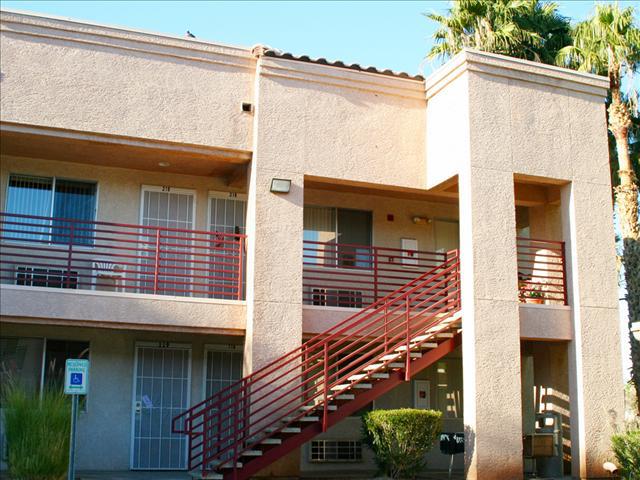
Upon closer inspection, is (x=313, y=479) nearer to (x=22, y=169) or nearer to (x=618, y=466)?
(x=618, y=466)

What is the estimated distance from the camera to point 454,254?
17.9 m

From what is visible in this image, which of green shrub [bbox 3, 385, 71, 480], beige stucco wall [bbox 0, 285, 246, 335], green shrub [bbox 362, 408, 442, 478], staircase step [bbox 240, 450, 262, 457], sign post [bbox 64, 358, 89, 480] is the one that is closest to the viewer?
sign post [bbox 64, 358, 89, 480]

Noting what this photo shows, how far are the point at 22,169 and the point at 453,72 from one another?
328 inches

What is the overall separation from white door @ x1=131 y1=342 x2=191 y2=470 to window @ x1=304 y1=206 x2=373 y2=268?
340 centimetres

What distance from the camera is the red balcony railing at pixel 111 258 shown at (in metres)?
16.3

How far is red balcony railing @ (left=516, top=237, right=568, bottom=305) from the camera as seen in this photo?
58.1 feet

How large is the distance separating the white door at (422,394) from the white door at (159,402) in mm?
4915

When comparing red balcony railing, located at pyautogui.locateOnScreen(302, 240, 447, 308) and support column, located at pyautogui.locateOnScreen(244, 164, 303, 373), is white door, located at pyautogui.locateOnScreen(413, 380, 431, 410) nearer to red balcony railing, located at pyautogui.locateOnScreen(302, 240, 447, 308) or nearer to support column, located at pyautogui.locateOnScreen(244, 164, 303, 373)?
red balcony railing, located at pyautogui.locateOnScreen(302, 240, 447, 308)

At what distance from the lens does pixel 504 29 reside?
22.6m

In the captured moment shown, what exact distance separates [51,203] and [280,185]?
449cm

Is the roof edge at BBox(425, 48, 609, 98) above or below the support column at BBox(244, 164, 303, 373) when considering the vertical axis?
above

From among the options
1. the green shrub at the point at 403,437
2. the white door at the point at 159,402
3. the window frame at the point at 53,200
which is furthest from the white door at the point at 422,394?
the window frame at the point at 53,200

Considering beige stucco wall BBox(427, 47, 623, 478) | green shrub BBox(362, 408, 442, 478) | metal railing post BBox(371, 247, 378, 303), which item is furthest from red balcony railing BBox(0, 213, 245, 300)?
beige stucco wall BBox(427, 47, 623, 478)

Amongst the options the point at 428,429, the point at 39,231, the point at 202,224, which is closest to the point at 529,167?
the point at 428,429
